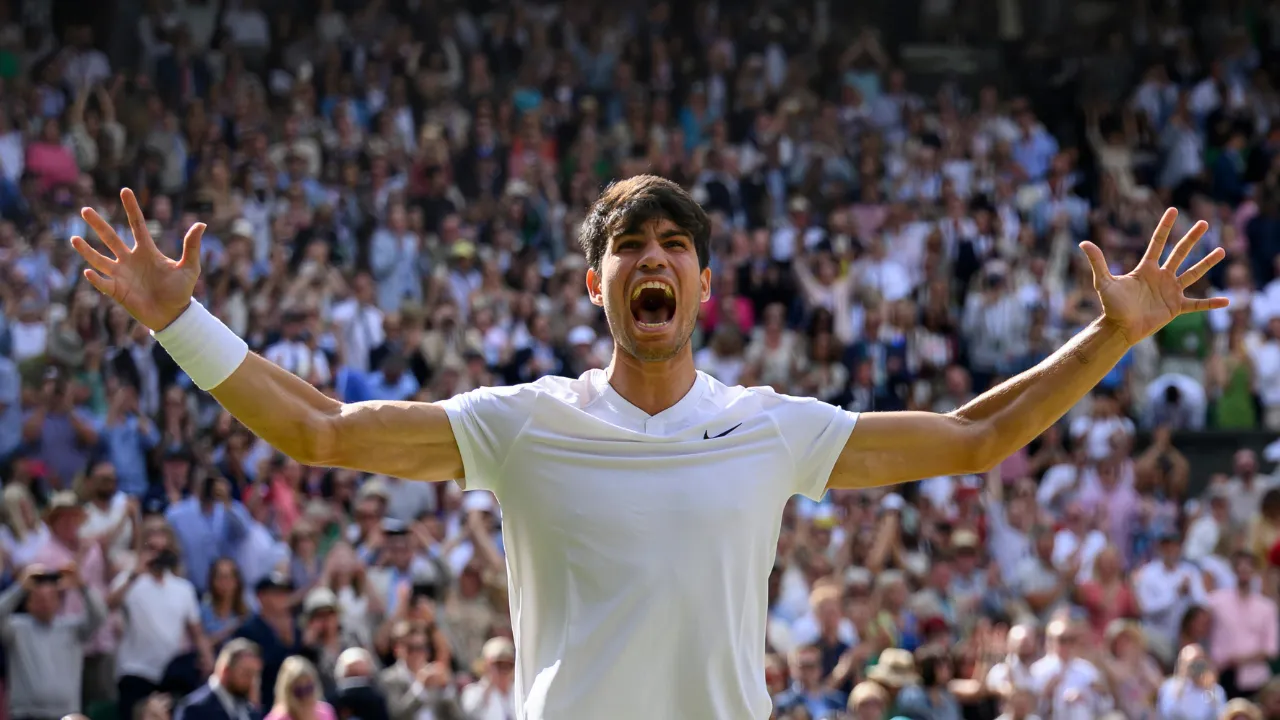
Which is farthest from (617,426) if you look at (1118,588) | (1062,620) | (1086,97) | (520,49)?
(1086,97)

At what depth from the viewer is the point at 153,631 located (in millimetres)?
10539

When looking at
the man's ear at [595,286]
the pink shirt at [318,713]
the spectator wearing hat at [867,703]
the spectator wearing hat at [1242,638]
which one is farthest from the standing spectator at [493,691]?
the man's ear at [595,286]

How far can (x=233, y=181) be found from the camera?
15.9 meters

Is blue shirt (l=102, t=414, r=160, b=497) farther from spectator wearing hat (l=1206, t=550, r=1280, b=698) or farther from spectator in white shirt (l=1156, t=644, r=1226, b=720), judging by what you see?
spectator wearing hat (l=1206, t=550, r=1280, b=698)

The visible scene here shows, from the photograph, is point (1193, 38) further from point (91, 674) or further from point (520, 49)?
point (91, 674)

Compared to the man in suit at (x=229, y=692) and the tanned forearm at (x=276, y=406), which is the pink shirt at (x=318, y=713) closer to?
the man in suit at (x=229, y=692)

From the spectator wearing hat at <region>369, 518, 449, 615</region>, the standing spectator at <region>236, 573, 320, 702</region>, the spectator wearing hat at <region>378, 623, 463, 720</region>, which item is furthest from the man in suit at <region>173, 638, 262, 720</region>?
the spectator wearing hat at <region>369, 518, 449, 615</region>

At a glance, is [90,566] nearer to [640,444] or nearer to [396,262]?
[396,262]

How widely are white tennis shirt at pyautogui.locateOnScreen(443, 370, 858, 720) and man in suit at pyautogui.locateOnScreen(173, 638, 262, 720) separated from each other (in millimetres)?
5508

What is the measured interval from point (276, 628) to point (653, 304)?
6.91 meters

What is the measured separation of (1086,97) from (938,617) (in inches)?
412

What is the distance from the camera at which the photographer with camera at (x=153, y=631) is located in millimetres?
10500

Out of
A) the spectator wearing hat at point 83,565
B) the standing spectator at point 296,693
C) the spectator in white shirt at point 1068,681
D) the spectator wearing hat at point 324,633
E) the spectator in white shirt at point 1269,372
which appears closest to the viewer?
the standing spectator at point 296,693

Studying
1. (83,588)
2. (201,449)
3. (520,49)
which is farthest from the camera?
(520,49)
